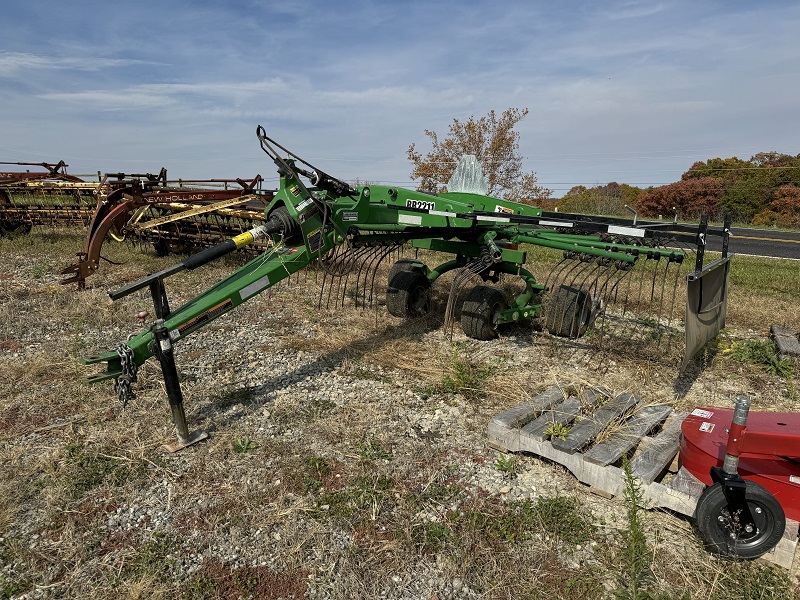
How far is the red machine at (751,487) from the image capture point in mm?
2531

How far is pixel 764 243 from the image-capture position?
17.1 meters

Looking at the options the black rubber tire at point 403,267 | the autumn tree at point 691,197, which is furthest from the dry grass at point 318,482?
the autumn tree at point 691,197

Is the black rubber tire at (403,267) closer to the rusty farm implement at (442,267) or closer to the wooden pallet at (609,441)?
the rusty farm implement at (442,267)

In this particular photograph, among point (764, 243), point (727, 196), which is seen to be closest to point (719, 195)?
point (727, 196)

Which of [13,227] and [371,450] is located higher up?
[13,227]

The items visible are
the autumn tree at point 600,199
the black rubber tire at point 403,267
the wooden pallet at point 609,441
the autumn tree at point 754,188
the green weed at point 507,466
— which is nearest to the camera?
the wooden pallet at point 609,441

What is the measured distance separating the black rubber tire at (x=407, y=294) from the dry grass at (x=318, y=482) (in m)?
0.87

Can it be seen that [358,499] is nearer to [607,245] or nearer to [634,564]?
[634,564]

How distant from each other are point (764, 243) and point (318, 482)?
1892 cm

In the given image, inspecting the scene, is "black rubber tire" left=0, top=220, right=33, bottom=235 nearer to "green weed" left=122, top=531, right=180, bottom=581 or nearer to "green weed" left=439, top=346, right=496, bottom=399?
"green weed" left=439, top=346, right=496, bottom=399

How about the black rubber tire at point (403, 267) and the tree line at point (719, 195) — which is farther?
the tree line at point (719, 195)

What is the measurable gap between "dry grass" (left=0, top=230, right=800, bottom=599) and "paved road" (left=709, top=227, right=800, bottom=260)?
1208 centimetres

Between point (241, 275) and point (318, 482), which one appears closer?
point (318, 482)

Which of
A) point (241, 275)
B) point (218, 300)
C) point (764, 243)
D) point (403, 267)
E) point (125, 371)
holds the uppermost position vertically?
point (241, 275)
